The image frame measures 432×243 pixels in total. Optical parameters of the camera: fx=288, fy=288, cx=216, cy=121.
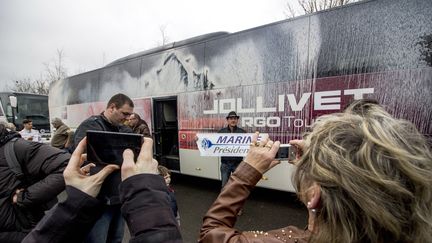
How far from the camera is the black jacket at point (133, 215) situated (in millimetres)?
886

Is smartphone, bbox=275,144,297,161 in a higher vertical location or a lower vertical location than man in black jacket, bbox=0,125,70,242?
higher

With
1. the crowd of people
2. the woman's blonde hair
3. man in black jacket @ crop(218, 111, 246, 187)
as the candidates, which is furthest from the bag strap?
man in black jacket @ crop(218, 111, 246, 187)

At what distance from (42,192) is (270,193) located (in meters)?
5.20

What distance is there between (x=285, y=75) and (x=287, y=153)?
3.54 m

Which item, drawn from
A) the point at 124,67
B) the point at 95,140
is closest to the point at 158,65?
the point at 124,67

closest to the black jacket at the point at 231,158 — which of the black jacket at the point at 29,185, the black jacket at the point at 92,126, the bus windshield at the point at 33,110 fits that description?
the black jacket at the point at 92,126

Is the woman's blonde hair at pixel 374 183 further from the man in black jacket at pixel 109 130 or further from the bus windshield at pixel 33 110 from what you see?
the bus windshield at pixel 33 110

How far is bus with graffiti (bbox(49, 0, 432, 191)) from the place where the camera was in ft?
12.6

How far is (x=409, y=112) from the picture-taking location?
3.81m

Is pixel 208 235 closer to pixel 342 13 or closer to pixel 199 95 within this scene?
pixel 342 13

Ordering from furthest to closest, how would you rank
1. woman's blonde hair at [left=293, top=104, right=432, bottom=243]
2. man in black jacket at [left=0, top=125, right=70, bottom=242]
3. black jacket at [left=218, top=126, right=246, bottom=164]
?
black jacket at [left=218, top=126, right=246, bottom=164] < man in black jacket at [left=0, top=125, right=70, bottom=242] < woman's blonde hair at [left=293, top=104, right=432, bottom=243]

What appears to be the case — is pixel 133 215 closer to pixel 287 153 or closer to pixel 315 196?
pixel 315 196

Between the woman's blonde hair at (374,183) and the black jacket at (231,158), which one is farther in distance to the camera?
the black jacket at (231,158)

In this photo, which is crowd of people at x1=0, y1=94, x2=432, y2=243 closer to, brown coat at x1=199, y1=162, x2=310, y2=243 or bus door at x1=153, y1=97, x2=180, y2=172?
brown coat at x1=199, y1=162, x2=310, y2=243
